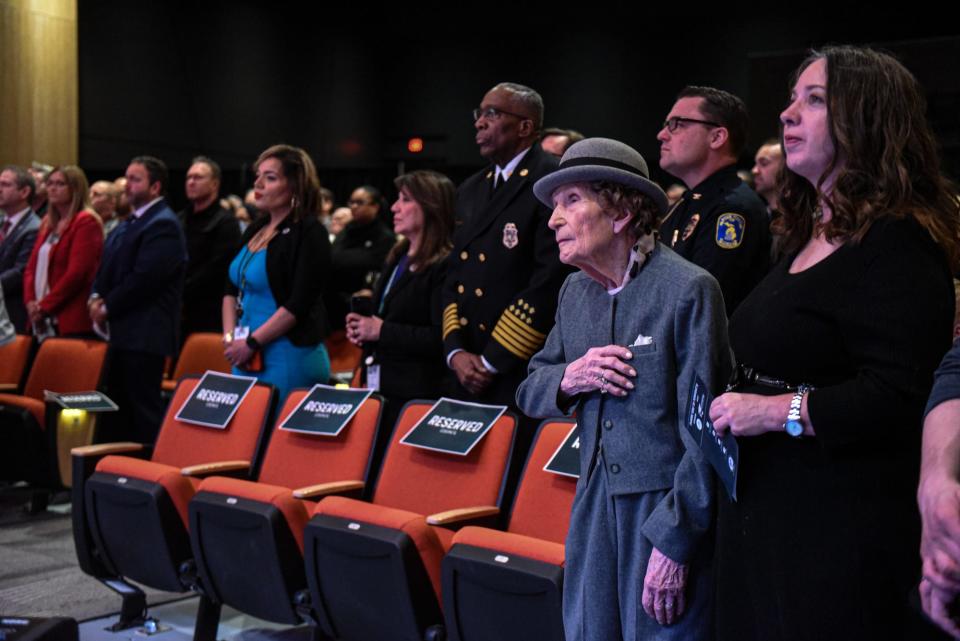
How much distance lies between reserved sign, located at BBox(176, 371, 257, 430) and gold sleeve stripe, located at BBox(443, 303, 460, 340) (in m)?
0.73

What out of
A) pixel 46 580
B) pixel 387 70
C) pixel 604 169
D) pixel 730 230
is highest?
pixel 387 70

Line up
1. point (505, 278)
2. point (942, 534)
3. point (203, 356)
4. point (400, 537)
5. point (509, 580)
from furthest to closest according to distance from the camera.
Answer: point (203, 356)
point (505, 278)
point (400, 537)
point (509, 580)
point (942, 534)

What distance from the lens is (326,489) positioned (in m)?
3.04

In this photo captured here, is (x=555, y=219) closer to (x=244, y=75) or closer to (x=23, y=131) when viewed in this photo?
(x=23, y=131)

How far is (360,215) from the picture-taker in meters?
6.53

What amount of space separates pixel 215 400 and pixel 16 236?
305cm

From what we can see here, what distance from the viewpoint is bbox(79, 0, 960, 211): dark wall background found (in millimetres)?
10055

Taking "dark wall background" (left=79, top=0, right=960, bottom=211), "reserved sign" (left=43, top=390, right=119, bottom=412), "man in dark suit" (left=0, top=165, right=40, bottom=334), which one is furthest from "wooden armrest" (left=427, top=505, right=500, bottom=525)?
"dark wall background" (left=79, top=0, right=960, bottom=211)

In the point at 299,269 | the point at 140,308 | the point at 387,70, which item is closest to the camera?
the point at 299,269

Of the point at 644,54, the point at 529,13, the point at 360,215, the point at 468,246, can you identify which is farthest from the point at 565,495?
the point at 529,13

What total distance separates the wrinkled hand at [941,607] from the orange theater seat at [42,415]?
4327 millimetres

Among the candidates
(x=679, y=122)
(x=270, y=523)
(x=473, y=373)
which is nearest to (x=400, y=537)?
(x=270, y=523)

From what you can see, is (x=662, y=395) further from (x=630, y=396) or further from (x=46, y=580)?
(x=46, y=580)

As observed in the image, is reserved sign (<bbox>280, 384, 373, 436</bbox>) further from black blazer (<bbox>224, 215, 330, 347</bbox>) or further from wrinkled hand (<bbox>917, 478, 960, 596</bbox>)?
wrinkled hand (<bbox>917, 478, 960, 596</bbox>)
